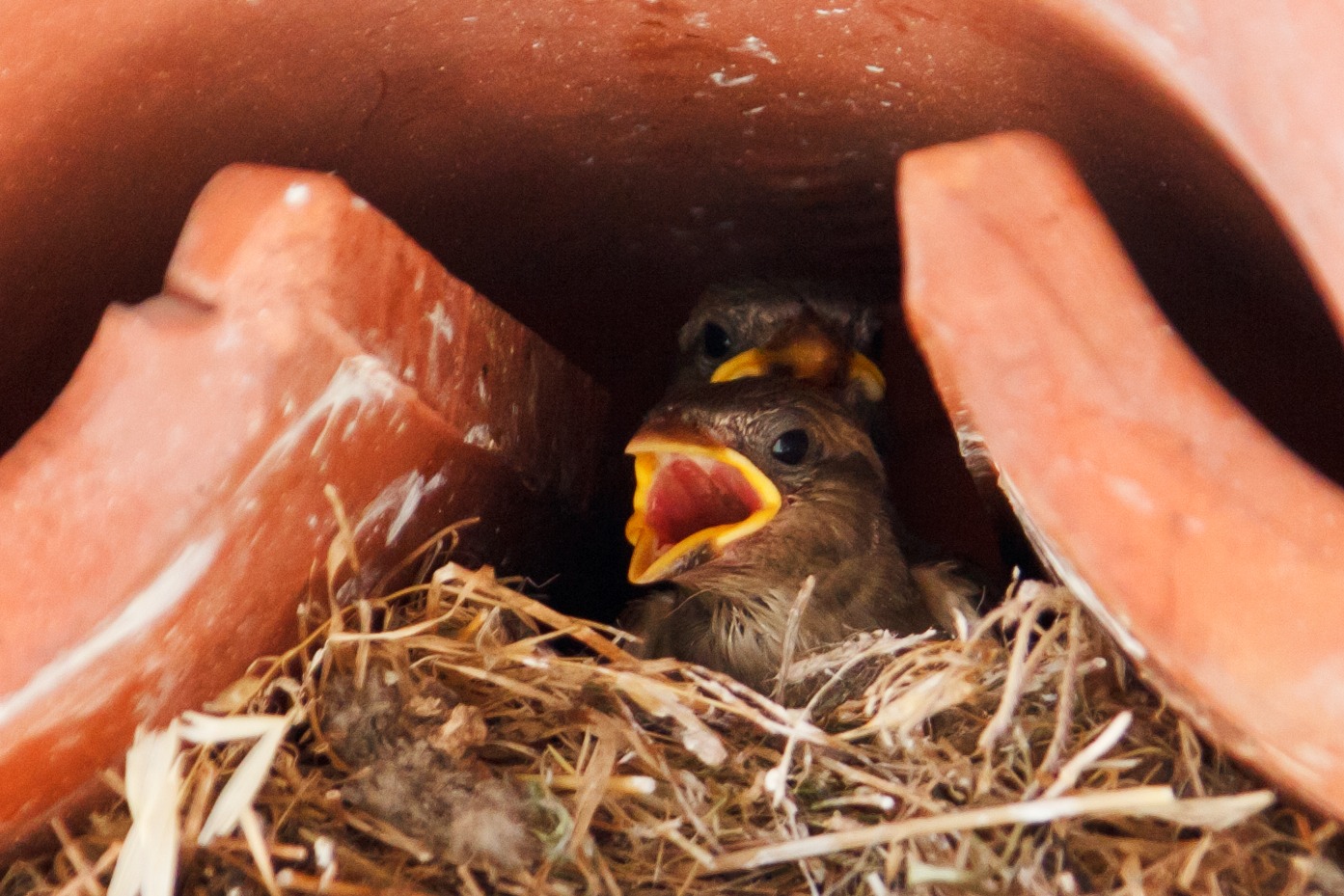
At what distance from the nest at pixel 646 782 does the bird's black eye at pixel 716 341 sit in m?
0.76

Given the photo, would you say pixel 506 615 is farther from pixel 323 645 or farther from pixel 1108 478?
pixel 1108 478

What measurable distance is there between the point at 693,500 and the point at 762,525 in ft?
0.33

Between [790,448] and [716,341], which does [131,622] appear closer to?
[790,448]

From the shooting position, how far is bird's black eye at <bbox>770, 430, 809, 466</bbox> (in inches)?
54.9

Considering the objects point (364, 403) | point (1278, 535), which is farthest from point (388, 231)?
point (1278, 535)

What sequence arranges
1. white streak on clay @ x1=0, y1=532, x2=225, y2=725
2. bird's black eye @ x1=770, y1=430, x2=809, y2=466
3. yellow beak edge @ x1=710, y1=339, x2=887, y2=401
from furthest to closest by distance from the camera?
1. yellow beak edge @ x1=710, y1=339, x2=887, y2=401
2. bird's black eye @ x1=770, y1=430, x2=809, y2=466
3. white streak on clay @ x1=0, y1=532, x2=225, y2=725

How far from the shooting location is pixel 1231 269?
1.18m

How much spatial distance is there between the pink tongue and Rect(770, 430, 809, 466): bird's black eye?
5 centimetres

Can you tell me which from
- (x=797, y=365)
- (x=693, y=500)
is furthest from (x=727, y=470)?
(x=797, y=365)

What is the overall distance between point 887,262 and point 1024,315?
0.94 meters

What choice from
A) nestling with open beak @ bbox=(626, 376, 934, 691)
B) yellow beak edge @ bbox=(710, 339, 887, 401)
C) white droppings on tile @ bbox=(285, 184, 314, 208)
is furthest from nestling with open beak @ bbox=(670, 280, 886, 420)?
white droppings on tile @ bbox=(285, 184, 314, 208)

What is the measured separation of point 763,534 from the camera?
53.1 inches

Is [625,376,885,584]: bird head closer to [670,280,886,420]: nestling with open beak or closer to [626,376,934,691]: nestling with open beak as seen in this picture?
[626,376,934,691]: nestling with open beak

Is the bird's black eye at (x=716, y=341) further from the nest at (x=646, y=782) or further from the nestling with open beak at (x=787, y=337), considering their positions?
the nest at (x=646, y=782)
